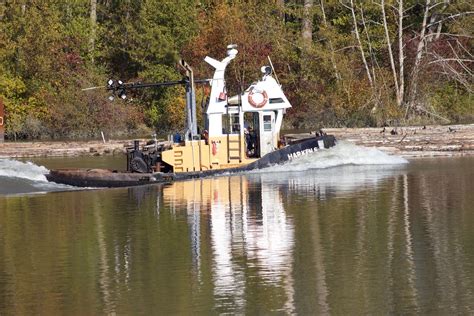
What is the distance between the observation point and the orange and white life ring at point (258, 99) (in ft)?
151

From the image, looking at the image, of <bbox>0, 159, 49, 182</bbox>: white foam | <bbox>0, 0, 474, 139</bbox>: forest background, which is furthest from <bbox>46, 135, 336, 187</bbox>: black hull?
<bbox>0, 0, 474, 139</bbox>: forest background

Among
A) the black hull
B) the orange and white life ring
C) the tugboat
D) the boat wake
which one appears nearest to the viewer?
the black hull

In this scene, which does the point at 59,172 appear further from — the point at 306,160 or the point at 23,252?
the point at 23,252

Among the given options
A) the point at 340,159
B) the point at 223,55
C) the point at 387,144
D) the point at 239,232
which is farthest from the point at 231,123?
the point at 223,55

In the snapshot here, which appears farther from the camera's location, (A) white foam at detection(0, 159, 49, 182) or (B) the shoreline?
(B) the shoreline

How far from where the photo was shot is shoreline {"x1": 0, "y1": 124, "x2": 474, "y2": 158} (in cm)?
5434

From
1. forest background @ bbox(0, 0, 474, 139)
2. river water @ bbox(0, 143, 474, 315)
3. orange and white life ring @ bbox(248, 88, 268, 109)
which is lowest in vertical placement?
river water @ bbox(0, 143, 474, 315)

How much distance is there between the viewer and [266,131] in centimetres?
4622

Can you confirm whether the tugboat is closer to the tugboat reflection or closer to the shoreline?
the tugboat reflection

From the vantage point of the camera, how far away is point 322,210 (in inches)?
1379

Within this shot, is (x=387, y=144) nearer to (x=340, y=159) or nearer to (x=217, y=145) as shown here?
(x=340, y=159)

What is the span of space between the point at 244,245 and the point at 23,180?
17709 mm

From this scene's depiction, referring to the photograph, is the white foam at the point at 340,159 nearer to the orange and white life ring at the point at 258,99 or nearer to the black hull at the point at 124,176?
the black hull at the point at 124,176

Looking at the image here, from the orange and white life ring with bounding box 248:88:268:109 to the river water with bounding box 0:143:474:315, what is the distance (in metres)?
2.47
